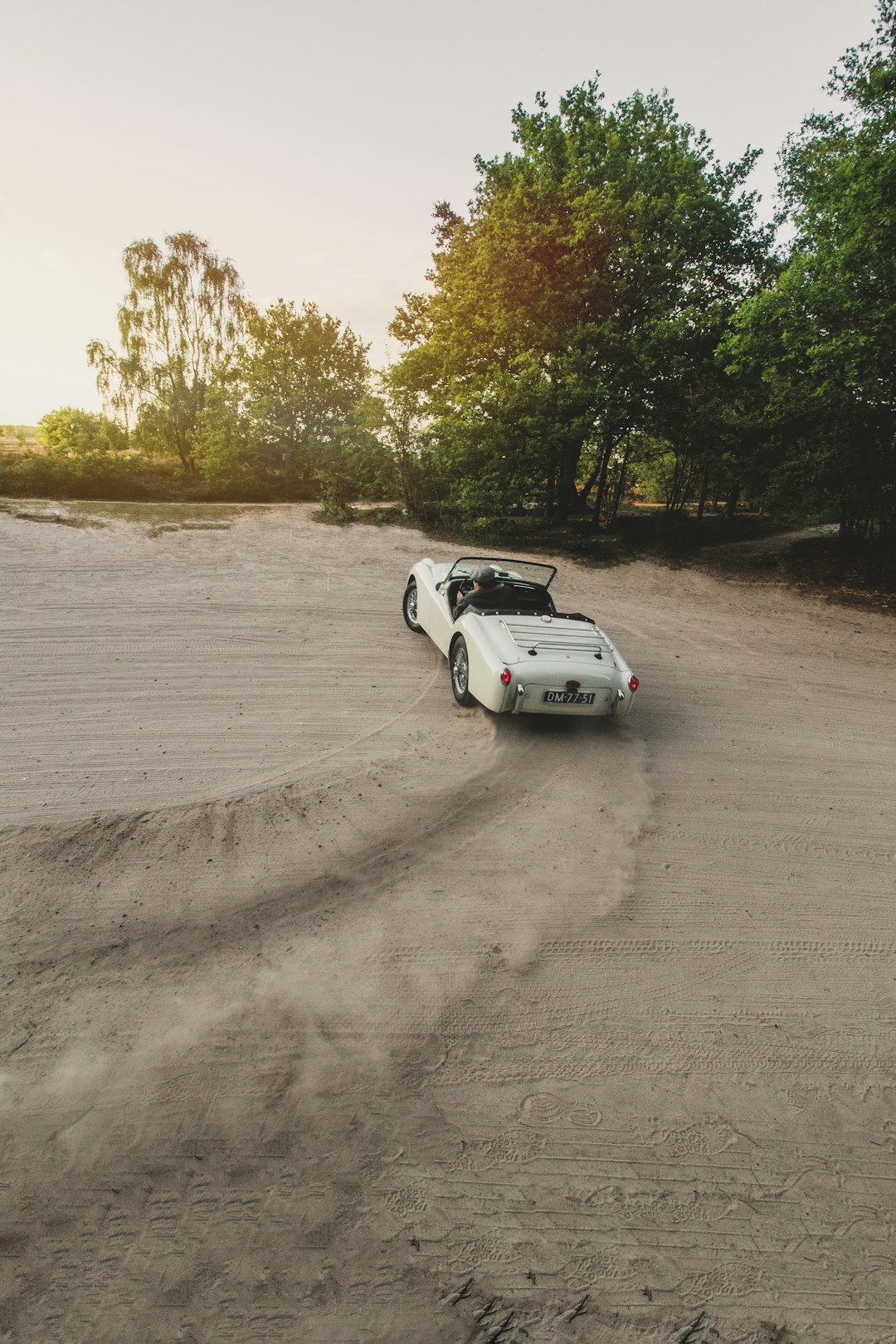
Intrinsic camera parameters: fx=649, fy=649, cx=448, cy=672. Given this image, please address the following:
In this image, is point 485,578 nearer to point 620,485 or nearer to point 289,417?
point 620,485

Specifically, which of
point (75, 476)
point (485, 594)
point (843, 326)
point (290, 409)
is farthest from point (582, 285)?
point (75, 476)

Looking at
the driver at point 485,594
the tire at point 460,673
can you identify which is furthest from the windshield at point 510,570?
the tire at point 460,673

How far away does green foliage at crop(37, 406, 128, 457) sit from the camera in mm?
18516

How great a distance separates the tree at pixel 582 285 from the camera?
47.5 feet

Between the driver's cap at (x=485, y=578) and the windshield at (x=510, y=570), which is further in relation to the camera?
the windshield at (x=510, y=570)

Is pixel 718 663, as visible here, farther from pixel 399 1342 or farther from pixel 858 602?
pixel 399 1342

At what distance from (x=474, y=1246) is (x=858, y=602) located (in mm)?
13863

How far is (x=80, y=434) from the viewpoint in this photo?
18.5m

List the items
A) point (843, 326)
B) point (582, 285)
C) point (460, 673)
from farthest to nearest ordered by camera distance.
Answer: point (582, 285), point (843, 326), point (460, 673)

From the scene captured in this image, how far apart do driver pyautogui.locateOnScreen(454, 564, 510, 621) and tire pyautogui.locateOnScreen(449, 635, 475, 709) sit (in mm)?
494

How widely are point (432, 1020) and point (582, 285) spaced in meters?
16.6

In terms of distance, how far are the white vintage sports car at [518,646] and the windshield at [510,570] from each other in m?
0.01

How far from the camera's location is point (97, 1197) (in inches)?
104

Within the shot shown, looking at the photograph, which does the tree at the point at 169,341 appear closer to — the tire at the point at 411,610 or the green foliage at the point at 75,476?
the green foliage at the point at 75,476
